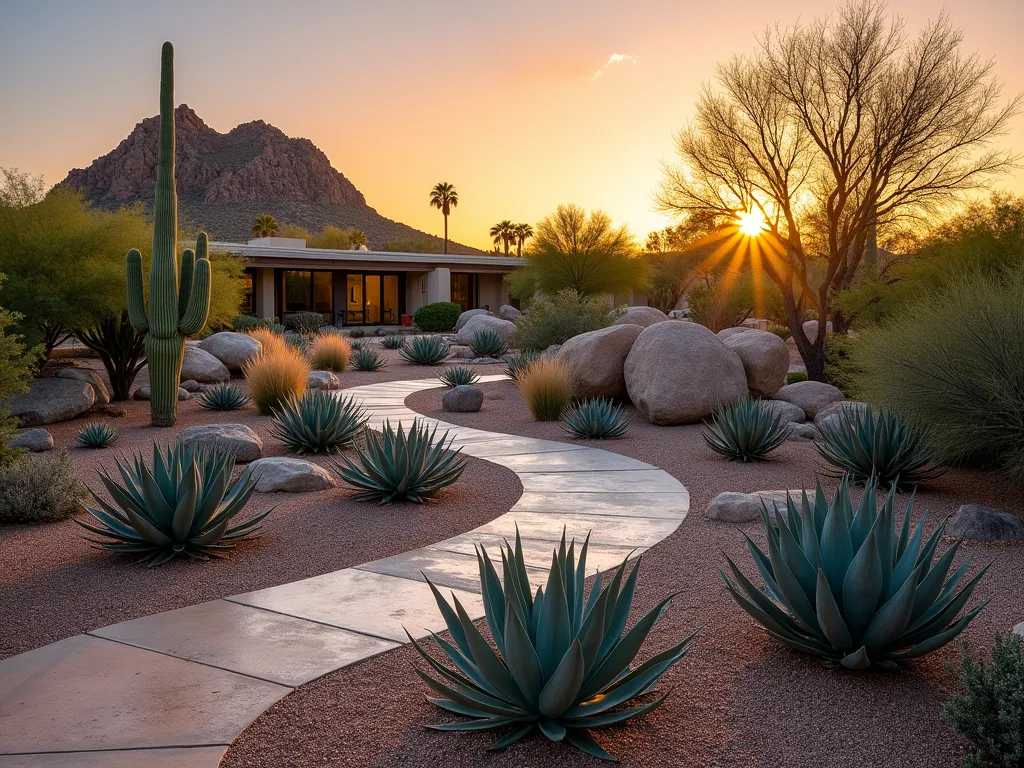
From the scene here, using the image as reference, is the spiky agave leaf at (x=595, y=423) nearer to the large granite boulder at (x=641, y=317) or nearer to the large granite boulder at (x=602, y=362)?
the large granite boulder at (x=602, y=362)

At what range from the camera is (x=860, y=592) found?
3.99 m

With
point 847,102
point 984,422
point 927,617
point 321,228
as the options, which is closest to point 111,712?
point 927,617

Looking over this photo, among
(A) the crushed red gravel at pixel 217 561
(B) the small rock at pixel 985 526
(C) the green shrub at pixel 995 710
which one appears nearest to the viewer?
(C) the green shrub at pixel 995 710

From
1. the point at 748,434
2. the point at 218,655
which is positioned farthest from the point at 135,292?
the point at 218,655

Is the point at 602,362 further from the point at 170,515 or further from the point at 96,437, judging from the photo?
the point at 170,515

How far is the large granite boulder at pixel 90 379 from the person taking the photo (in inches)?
627

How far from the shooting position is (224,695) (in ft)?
12.7

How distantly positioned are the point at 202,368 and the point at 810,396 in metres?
13.3

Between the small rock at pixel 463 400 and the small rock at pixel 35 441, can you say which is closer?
the small rock at pixel 35 441

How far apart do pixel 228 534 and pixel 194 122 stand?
411 feet

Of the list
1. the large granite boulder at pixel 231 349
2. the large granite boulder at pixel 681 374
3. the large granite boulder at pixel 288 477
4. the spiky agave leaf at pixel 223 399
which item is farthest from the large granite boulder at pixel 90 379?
the large granite boulder at pixel 681 374

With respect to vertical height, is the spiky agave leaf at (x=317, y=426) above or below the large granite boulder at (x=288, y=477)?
above

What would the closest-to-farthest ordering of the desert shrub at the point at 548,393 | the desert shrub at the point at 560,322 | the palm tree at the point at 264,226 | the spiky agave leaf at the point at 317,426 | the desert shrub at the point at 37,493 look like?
the desert shrub at the point at 37,493, the spiky agave leaf at the point at 317,426, the desert shrub at the point at 548,393, the desert shrub at the point at 560,322, the palm tree at the point at 264,226

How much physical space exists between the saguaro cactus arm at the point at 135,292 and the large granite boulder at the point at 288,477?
19.2 ft
